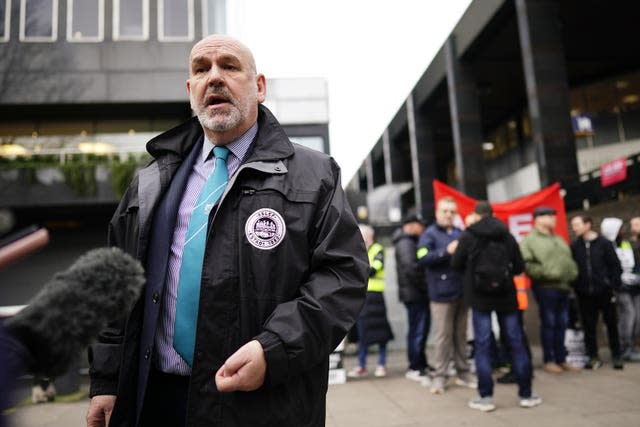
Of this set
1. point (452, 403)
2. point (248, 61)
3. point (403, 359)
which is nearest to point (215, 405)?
point (248, 61)

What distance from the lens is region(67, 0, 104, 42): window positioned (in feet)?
66.1

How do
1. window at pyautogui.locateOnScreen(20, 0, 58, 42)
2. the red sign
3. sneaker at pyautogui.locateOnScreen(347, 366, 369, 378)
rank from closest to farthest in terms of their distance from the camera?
1. sneaker at pyautogui.locateOnScreen(347, 366, 369, 378)
2. the red sign
3. window at pyautogui.locateOnScreen(20, 0, 58, 42)

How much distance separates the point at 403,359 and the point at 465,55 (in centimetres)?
1702

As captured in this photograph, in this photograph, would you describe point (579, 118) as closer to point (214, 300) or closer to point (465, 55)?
point (465, 55)

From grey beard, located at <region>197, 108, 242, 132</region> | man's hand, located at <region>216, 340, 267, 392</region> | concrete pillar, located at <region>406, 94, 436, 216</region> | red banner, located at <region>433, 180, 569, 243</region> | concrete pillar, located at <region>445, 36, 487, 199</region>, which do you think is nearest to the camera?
man's hand, located at <region>216, 340, 267, 392</region>

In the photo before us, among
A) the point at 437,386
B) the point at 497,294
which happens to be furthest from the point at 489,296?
the point at 437,386

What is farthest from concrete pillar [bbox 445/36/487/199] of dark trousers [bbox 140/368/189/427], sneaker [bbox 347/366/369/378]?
dark trousers [bbox 140/368/189/427]

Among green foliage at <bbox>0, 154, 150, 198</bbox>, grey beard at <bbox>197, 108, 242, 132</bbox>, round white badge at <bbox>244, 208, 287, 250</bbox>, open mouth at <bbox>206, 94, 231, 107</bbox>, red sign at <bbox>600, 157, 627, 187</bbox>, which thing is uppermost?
green foliage at <bbox>0, 154, 150, 198</bbox>

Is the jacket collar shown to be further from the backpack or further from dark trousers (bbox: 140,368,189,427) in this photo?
the backpack

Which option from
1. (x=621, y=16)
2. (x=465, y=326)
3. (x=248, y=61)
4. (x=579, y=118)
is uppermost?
(x=621, y=16)

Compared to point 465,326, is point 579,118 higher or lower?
higher

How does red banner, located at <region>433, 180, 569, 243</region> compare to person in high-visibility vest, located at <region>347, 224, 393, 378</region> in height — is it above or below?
above

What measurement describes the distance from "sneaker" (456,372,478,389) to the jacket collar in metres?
5.60

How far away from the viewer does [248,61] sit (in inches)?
83.7
